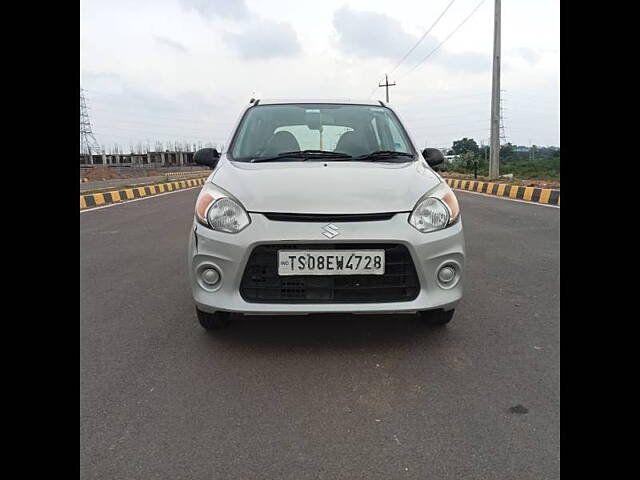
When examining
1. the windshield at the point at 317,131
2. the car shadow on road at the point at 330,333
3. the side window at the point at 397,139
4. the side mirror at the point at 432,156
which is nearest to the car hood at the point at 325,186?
the windshield at the point at 317,131

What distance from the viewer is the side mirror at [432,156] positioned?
387 centimetres

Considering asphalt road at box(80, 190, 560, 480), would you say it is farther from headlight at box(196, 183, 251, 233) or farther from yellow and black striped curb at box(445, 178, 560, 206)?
yellow and black striped curb at box(445, 178, 560, 206)

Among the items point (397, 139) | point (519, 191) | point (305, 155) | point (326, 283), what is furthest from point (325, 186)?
point (519, 191)

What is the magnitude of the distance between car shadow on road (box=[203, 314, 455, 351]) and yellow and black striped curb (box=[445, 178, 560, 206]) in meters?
9.24

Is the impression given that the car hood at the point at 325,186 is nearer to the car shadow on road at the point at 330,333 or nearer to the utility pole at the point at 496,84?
the car shadow on road at the point at 330,333

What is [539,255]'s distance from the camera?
5578mm

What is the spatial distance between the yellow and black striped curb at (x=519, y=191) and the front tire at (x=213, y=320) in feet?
32.7

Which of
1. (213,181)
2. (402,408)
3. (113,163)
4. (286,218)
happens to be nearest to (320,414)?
(402,408)

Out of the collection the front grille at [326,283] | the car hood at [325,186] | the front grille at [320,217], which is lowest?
the front grille at [326,283]

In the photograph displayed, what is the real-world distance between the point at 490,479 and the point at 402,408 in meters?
0.55

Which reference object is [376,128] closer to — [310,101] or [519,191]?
[310,101]

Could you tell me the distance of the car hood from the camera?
2.66 metres

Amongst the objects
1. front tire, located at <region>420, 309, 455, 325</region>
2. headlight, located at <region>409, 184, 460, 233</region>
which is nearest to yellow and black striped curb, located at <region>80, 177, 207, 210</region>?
front tire, located at <region>420, 309, 455, 325</region>
